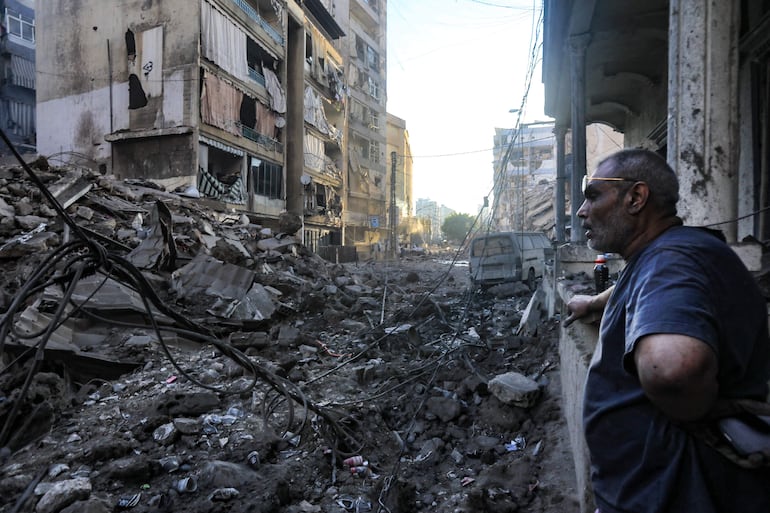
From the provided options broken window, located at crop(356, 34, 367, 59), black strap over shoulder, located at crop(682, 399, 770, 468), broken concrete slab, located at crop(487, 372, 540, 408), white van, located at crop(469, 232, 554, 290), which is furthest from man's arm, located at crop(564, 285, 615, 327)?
broken window, located at crop(356, 34, 367, 59)

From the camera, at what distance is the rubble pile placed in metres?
2.78

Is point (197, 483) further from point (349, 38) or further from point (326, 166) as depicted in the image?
point (349, 38)

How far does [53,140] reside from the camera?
20.2 m

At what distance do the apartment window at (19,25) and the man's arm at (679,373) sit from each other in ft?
117

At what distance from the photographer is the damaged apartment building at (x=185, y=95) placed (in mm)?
17078

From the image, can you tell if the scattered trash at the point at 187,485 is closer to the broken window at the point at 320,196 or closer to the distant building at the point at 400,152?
the broken window at the point at 320,196

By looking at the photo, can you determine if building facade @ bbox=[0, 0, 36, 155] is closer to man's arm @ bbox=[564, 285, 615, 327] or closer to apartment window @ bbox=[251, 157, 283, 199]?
apartment window @ bbox=[251, 157, 283, 199]

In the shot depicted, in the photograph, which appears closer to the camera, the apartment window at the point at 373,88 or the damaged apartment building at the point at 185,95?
the damaged apartment building at the point at 185,95

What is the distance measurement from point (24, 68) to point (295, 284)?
27.5m

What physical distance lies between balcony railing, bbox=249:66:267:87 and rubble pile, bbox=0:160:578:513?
48.6 feet

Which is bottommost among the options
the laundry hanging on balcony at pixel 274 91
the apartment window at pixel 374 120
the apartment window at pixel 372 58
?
the laundry hanging on balcony at pixel 274 91

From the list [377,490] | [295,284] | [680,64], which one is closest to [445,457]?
[377,490]

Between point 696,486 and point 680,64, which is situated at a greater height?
point 680,64

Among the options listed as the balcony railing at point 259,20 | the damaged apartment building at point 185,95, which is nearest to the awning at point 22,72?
the damaged apartment building at point 185,95
